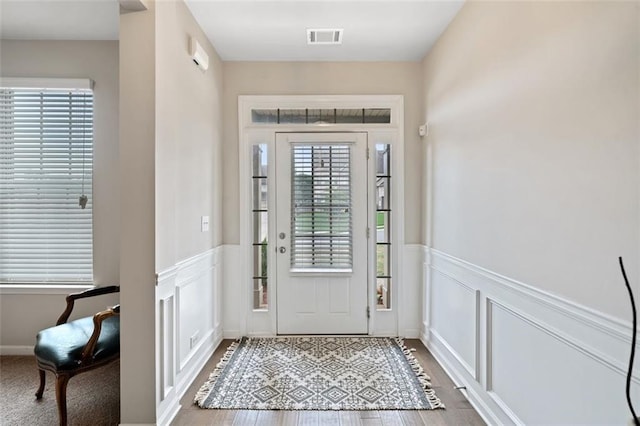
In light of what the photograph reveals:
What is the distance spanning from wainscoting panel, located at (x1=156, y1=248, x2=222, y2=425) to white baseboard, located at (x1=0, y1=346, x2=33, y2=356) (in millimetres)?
1518

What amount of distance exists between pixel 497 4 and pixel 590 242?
58.0 inches

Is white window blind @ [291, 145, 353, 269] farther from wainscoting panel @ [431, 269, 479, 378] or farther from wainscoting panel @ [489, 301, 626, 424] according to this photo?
wainscoting panel @ [489, 301, 626, 424]

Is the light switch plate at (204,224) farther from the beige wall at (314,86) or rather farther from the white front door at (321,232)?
the white front door at (321,232)

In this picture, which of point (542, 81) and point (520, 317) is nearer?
point (542, 81)

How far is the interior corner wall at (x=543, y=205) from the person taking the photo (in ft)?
3.79

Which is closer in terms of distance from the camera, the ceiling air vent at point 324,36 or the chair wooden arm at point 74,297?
the chair wooden arm at point 74,297

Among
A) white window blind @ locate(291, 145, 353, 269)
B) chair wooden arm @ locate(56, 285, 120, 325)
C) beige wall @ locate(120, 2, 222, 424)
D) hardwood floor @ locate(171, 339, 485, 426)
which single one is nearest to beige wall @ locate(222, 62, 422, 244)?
white window blind @ locate(291, 145, 353, 269)

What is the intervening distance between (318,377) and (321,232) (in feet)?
4.35

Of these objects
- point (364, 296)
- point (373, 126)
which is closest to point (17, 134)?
point (373, 126)

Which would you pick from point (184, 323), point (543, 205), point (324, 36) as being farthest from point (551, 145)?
point (184, 323)

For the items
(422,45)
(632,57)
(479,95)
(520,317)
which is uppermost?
(422,45)

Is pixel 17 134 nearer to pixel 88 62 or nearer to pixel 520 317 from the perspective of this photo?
pixel 88 62

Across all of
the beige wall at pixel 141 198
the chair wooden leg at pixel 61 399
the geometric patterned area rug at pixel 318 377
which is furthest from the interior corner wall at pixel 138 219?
the geometric patterned area rug at pixel 318 377

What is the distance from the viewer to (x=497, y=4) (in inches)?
76.4
